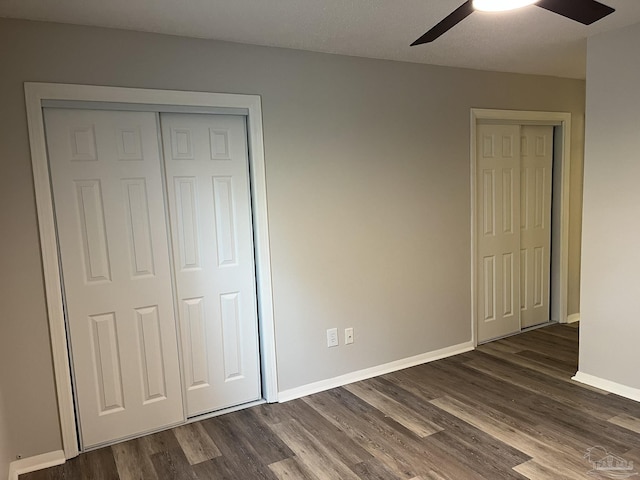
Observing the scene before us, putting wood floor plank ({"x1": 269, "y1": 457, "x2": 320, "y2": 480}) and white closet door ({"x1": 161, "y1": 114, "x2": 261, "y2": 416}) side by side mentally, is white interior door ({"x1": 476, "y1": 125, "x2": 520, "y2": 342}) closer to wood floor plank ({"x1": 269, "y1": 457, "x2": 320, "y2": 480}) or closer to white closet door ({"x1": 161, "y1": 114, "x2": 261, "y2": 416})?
white closet door ({"x1": 161, "y1": 114, "x2": 261, "y2": 416})

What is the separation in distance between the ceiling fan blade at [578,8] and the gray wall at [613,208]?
3.09 ft

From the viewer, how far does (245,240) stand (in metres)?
3.03

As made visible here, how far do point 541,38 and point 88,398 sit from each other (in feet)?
11.2

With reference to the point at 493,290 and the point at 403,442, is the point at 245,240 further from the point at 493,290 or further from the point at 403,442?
the point at 493,290

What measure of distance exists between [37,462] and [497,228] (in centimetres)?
361

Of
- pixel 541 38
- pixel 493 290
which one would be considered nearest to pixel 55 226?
pixel 541 38

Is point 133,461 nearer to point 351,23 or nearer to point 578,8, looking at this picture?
point 351,23

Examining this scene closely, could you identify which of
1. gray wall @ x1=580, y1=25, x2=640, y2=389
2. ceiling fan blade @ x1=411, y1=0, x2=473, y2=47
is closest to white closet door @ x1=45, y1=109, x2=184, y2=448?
ceiling fan blade @ x1=411, y1=0, x2=473, y2=47

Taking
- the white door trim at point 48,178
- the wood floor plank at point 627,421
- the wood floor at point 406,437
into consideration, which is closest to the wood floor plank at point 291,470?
the wood floor at point 406,437

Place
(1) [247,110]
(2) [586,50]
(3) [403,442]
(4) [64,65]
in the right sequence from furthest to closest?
(2) [586,50] < (1) [247,110] < (3) [403,442] < (4) [64,65]

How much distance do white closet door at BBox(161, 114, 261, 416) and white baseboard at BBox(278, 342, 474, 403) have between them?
0.33m

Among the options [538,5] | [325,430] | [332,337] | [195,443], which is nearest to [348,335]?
[332,337]

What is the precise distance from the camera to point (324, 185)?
10.4 ft

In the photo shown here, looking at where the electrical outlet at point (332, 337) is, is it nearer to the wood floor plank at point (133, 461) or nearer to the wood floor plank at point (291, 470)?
the wood floor plank at point (291, 470)
